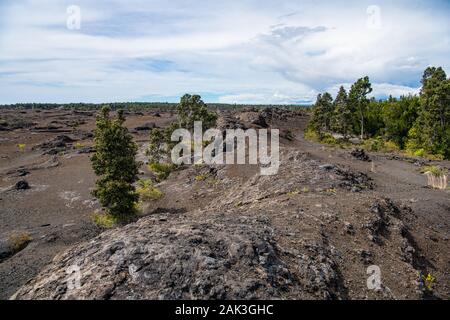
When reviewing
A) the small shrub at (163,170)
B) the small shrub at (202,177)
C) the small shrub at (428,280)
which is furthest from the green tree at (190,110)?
the small shrub at (428,280)

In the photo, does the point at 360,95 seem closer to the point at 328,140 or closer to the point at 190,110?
the point at 328,140

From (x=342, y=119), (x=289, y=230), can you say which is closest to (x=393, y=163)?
(x=342, y=119)

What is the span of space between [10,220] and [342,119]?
58.1 meters

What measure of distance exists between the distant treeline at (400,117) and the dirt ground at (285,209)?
25.2 ft

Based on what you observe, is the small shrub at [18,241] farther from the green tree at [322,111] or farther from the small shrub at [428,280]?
the green tree at [322,111]

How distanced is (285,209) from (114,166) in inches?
616

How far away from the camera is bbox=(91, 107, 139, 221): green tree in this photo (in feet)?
88.7

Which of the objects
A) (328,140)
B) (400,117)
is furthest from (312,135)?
(400,117)

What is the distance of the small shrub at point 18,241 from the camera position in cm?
2406

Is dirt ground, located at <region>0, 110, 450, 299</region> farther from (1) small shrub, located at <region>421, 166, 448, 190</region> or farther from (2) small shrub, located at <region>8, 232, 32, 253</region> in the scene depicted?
(1) small shrub, located at <region>421, 166, 448, 190</region>

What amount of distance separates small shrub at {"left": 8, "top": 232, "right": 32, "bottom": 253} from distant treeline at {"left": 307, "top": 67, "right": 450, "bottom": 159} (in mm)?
50044
